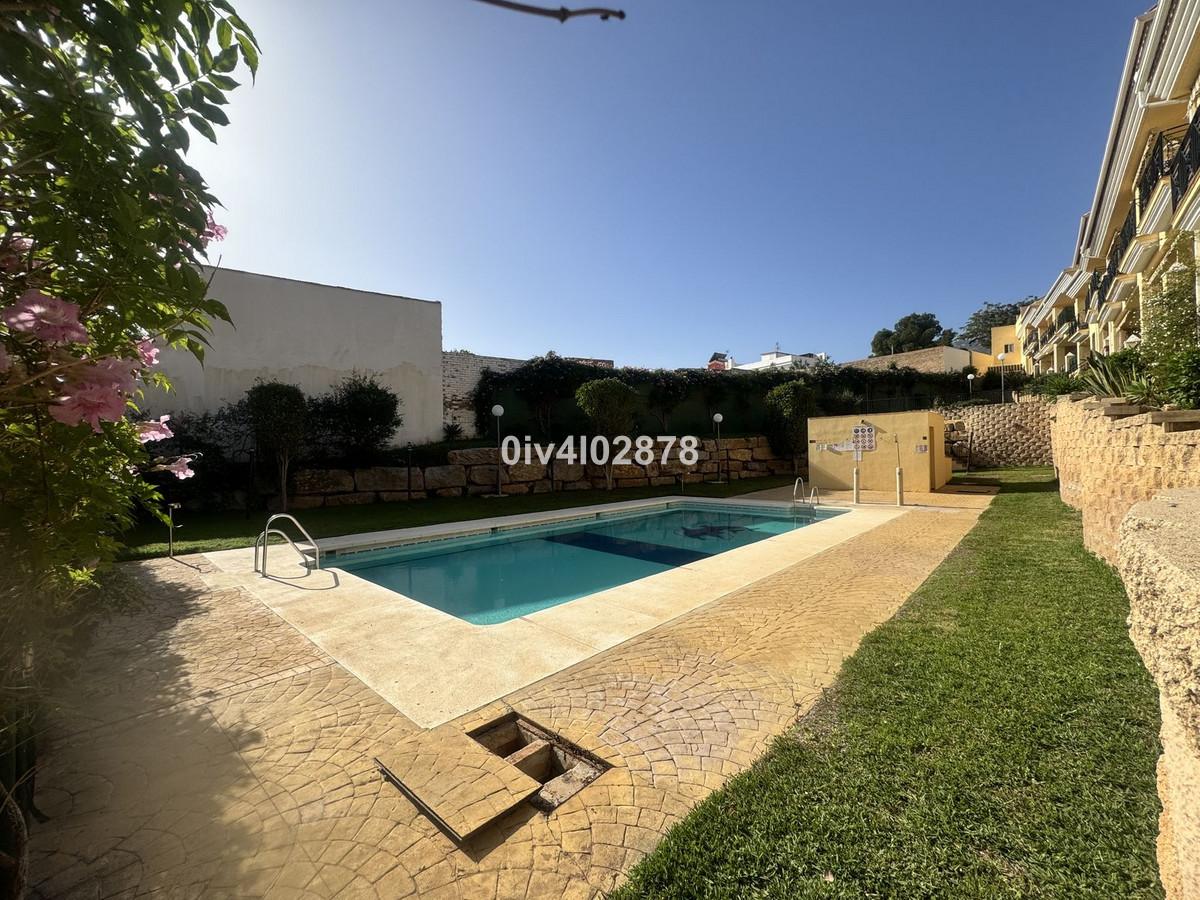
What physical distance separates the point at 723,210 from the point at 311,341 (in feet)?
40.1

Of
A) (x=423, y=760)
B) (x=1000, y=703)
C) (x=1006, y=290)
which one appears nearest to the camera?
(x=423, y=760)

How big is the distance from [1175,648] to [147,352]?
10.1 ft

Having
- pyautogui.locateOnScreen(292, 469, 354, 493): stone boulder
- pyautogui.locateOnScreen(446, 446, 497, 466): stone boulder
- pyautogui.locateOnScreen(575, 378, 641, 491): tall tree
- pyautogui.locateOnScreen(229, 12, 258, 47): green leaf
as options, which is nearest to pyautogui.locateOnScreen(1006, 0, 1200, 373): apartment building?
pyautogui.locateOnScreen(575, 378, 641, 491): tall tree

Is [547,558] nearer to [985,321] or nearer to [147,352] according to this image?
[147,352]

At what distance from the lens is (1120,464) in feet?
17.8

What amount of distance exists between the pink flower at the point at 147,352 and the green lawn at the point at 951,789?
106 inches

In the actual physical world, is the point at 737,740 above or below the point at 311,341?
below

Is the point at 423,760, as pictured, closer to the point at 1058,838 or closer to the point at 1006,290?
the point at 1058,838

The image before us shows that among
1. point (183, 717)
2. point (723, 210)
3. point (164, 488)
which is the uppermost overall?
point (723, 210)

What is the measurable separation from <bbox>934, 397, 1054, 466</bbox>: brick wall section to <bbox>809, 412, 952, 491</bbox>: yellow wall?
4230 mm

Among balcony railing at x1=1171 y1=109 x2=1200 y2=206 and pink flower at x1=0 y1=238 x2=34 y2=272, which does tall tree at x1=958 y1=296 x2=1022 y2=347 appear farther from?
pink flower at x1=0 y1=238 x2=34 y2=272

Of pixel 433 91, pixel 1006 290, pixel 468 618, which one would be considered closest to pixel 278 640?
pixel 468 618

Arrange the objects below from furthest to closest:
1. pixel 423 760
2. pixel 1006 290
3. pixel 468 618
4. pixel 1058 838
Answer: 1. pixel 1006 290
2. pixel 468 618
3. pixel 423 760
4. pixel 1058 838

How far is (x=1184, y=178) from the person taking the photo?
9953 mm
